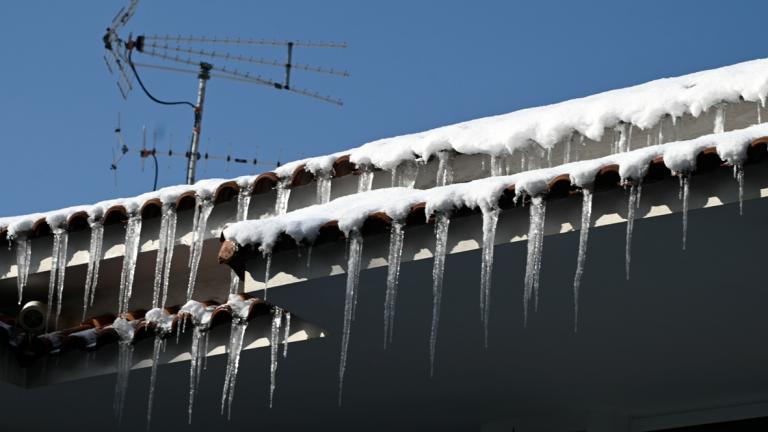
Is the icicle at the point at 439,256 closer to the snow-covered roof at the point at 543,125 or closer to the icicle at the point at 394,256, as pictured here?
the icicle at the point at 394,256

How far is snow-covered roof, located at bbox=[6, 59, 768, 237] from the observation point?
23.4 ft

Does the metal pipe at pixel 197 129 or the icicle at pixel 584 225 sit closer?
the icicle at pixel 584 225

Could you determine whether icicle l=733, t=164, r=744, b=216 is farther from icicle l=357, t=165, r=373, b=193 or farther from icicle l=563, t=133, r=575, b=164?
icicle l=357, t=165, r=373, b=193

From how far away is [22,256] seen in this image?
349 inches

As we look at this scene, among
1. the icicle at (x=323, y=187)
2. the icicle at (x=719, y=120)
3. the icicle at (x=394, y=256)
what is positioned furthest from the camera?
the icicle at (x=323, y=187)

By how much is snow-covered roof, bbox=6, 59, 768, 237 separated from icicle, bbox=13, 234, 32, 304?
0.40 meters

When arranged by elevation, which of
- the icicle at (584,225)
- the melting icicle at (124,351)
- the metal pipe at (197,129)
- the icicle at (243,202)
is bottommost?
the melting icicle at (124,351)

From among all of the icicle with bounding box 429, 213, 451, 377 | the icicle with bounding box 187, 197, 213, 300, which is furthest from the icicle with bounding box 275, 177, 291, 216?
the icicle with bounding box 429, 213, 451, 377

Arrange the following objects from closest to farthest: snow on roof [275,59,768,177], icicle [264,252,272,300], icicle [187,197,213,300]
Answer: icicle [264,252,272,300], snow on roof [275,59,768,177], icicle [187,197,213,300]

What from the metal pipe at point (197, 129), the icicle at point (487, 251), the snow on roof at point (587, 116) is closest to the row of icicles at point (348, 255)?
the icicle at point (487, 251)

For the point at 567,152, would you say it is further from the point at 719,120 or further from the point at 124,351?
the point at 124,351

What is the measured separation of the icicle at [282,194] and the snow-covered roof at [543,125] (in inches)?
1.6

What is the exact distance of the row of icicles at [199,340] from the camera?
771 cm

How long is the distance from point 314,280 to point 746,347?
2.17 meters
